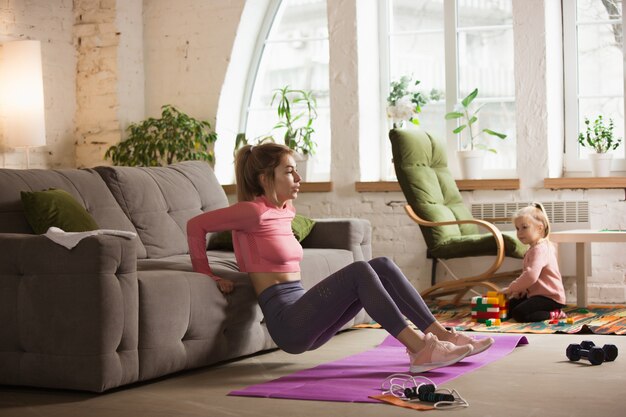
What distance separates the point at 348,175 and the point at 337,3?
126 cm

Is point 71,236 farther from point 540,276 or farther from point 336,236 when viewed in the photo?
point 540,276

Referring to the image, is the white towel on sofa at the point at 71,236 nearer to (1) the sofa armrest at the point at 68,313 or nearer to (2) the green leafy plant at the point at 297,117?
(1) the sofa armrest at the point at 68,313

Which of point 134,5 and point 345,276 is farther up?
point 134,5

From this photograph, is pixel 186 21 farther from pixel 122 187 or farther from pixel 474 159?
pixel 122 187

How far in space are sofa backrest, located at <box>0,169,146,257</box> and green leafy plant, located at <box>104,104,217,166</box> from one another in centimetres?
243

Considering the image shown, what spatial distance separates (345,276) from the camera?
12.9 ft

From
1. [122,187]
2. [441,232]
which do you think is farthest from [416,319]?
[441,232]

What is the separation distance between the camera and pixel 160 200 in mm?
5195

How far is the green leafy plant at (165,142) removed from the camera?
7.42 m

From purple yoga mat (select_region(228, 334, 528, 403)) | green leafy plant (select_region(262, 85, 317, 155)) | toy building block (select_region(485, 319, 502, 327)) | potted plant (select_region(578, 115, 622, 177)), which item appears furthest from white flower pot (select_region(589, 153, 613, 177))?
purple yoga mat (select_region(228, 334, 528, 403))

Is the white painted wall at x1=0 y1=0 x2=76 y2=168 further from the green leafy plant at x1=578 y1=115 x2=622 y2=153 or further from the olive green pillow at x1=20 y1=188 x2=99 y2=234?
the green leafy plant at x1=578 y1=115 x2=622 y2=153

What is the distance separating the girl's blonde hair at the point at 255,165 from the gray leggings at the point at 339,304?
43 centimetres

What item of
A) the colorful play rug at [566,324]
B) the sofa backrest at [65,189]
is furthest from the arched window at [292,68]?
the sofa backrest at [65,189]

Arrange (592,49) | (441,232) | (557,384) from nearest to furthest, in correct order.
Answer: (557,384) < (441,232) < (592,49)
